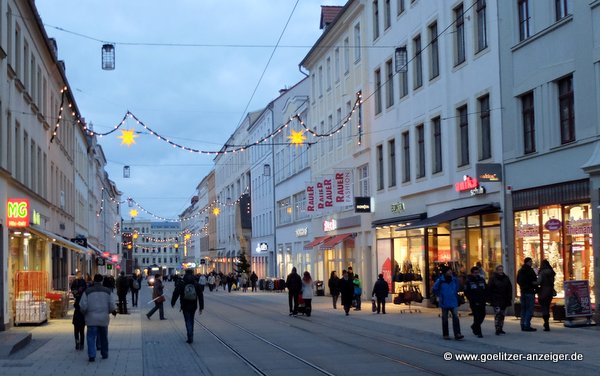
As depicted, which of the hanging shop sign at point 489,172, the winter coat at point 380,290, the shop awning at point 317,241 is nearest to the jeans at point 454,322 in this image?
the hanging shop sign at point 489,172

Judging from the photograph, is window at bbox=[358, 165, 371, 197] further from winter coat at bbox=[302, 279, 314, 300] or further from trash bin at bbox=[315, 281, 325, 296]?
winter coat at bbox=[302, 279, 314, 300]

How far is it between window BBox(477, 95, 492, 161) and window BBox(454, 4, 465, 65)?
7.00ft

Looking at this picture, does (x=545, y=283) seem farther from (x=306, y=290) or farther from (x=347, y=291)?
(x=306, y=290)

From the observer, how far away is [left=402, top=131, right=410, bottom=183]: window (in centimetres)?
3558

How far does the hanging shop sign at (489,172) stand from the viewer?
86.2 ft

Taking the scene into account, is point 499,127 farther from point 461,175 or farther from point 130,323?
point 130,323

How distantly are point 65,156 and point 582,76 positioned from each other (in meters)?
31.4

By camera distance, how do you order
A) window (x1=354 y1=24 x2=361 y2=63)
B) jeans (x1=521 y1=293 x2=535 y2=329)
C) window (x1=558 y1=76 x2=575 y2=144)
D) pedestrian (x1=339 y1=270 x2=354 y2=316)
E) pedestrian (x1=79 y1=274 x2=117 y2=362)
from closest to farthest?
pedestrian (x1=79 y1=274 x2=117 y2=362)
jeans (x1=521 y1=293 x2=535 y2=329)
window (x1=558 y1=76 x2=575 y2=144)
pedestrian (x1=339 y1=270 x2=354 y2=316)
window (x1=354 y1=24 x2=361 y2=63)

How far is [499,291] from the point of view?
64.6 ft

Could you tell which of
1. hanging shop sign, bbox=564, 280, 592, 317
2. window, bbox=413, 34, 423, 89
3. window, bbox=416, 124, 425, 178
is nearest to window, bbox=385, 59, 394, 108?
window, bbox=413, 34, 423, 89

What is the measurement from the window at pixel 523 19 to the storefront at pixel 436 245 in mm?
5277

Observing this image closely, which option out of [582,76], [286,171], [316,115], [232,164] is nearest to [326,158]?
[316,115]

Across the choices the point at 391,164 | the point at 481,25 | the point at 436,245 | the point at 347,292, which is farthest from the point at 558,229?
the point at 391,164

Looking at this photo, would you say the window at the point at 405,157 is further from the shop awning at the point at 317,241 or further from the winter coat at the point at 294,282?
the shop awning at the point at 317,241
